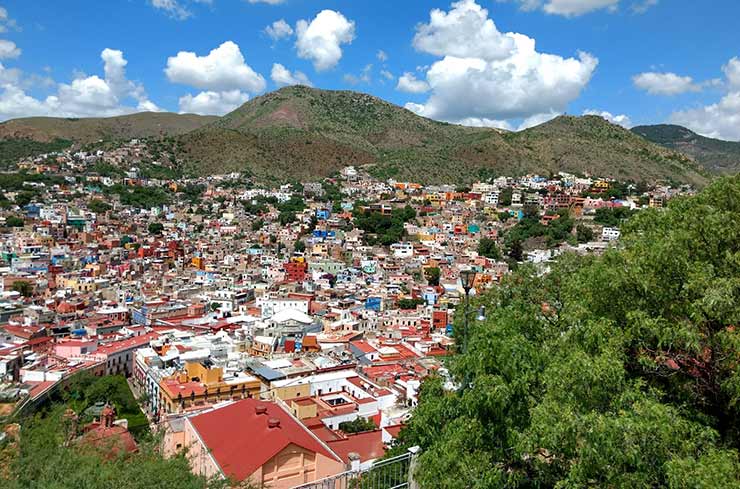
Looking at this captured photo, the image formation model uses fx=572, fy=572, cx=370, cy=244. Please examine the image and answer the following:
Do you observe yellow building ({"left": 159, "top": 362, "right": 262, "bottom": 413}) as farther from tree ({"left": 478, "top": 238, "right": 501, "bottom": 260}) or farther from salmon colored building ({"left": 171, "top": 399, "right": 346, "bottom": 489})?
tree ({"left": 478, "top": 238, "right": 501, "bottom": 260})

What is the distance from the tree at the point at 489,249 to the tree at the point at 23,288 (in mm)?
34633

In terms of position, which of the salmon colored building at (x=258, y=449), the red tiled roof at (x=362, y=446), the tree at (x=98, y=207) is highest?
the tree at (x=98, y=207)

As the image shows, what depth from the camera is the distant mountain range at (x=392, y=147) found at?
93375mm

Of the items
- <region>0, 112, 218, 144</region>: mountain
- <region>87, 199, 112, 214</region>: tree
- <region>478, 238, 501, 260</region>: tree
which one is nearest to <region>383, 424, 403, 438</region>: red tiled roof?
<region>478, 238, 501, 260</region>: tree

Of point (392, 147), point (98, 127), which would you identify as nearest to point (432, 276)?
point (392, 147)

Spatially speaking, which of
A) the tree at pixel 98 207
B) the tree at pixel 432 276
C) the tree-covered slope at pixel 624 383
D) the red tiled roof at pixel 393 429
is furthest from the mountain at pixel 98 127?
the tree-covered slope at pixel 624 383

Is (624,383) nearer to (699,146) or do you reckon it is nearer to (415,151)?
(415,151)

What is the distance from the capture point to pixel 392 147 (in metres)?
118

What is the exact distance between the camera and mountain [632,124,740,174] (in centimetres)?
12849

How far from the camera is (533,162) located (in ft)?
311

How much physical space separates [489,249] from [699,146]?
131 metres

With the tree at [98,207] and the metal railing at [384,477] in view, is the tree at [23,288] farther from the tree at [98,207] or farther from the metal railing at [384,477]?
the metal railing at [384,477]

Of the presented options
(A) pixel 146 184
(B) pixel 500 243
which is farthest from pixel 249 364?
(A) pixel 146 184

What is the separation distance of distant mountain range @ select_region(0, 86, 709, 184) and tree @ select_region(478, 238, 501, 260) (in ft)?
135
